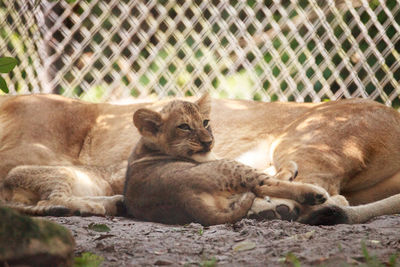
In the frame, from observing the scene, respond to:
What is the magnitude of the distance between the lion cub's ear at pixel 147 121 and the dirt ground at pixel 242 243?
0.58 m

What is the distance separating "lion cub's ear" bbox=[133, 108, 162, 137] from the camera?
139 inches

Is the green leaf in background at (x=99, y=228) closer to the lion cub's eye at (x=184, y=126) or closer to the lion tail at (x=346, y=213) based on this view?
the lion cub's eye at (x=184, y=126)

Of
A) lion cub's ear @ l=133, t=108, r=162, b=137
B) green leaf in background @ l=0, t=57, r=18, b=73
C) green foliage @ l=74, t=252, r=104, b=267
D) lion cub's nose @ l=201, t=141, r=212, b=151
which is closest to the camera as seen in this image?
green foliage @ l=74, t=252, r=104, b=267

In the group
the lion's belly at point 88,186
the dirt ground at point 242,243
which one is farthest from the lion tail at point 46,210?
the lion's belly at point 88,186

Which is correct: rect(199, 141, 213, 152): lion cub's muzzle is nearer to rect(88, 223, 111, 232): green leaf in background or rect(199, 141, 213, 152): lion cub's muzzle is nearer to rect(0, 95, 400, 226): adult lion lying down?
rect(0, 95, 400, 226): adult lion lying down

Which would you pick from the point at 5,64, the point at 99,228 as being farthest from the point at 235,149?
the point at 5,64

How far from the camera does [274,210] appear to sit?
3172 mm

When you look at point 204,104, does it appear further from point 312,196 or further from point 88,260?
point 88,260

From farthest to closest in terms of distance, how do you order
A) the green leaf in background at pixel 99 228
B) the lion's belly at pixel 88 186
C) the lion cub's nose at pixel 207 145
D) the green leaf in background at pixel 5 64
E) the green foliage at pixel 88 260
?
the lion's belly at pixel 88 186 → the lion cub's nose at pixel 207 145 → the green leaf in background at pixel 99 228 → the green leaf in background at pixel 5 64 → the green foliage at pixel 88 260

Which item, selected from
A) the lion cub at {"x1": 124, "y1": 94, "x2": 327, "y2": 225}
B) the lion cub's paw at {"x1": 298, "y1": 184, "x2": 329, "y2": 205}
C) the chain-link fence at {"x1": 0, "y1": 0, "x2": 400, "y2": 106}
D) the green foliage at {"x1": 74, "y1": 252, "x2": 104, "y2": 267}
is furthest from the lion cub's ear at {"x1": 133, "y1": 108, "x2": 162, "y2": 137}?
the chain-link fence at {"x1": 0, "y1": 0, "x2": 400, "y2": 106}

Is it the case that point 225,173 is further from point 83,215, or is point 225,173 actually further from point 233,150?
point 233,150

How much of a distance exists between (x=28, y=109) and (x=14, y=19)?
2240mm

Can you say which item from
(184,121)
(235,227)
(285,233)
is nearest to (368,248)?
(285,233)

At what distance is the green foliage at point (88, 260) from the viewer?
2.21m
